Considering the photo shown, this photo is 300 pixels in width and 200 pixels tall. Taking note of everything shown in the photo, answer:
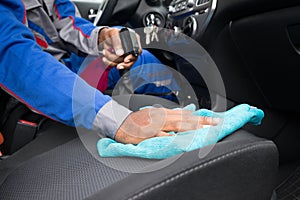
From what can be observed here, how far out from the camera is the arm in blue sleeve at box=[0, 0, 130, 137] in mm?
557

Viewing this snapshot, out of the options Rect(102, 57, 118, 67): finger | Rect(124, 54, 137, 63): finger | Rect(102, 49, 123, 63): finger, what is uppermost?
Rect(124, 54, 137, 63): finger

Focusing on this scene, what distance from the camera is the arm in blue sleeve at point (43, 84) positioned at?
0.56 metres

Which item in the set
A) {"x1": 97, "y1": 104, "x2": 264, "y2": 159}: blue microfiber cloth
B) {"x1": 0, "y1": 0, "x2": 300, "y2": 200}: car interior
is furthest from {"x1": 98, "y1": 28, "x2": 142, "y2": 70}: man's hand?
{"x1": 97, "y1": 104, "x2": 264, "y2": 159}: blue microfiber cloth

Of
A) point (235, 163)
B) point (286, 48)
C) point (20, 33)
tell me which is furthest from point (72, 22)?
point (235, 163)

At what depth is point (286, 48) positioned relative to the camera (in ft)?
2.35

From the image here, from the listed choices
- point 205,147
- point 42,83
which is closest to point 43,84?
point 42,83

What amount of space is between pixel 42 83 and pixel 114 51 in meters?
0.31

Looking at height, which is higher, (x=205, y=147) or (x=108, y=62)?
(x=205, y=147)

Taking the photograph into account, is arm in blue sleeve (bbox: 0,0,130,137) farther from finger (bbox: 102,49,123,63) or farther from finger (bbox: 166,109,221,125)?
finger (bbox: 102,49,123,63)

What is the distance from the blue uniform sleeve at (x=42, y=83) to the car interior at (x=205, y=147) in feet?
0.24

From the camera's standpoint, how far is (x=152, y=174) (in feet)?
1.12

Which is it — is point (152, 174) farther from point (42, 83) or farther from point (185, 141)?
point (42, 83)

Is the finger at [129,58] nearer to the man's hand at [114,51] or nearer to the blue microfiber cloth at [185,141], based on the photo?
the man's hand at [114,51]

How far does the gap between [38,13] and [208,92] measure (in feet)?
2.19
